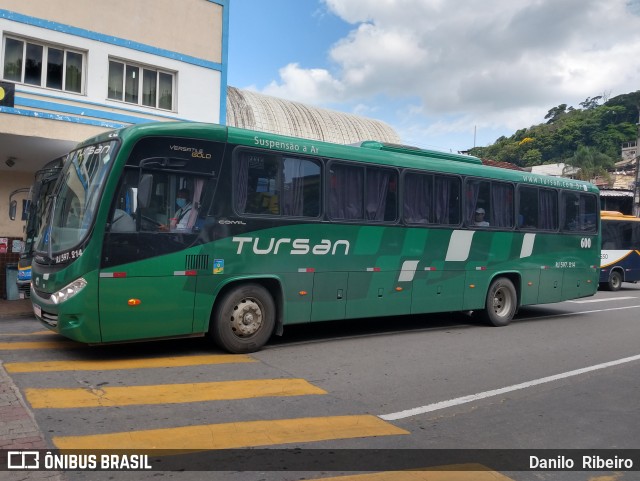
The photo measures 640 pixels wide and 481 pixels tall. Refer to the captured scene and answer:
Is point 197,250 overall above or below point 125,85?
below

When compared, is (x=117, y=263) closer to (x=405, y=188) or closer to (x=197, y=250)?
(x=197, y=250)

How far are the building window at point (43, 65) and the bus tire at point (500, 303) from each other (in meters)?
11.4

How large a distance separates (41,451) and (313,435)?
2242 mm

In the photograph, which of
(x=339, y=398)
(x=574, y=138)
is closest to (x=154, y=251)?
(x=339, y=398)

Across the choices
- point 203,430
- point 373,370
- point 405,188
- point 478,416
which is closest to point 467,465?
point 478,416

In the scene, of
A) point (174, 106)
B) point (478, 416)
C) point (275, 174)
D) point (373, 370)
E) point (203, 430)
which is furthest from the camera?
point (174, 106)

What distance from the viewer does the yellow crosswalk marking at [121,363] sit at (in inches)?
270

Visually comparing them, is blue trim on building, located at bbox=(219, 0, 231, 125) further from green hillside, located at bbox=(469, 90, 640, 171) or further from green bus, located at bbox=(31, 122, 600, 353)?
green hillside, located at bbox=(469, 90, 640, 171)

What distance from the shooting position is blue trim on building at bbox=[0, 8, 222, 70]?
13.5 metres

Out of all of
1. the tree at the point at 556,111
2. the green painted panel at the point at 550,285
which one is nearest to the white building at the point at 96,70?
the green painted panel at the point at 550,285

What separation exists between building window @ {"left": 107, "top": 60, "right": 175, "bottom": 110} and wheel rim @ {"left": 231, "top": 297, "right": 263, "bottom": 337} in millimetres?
9595

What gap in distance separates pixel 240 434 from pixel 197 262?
3.16 meters

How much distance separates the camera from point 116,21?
15.0 m

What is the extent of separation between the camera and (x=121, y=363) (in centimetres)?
732
